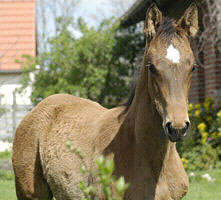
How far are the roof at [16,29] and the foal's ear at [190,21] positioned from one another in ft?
47.4

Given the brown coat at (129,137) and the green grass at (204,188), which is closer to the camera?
the brown coat at (129,137)

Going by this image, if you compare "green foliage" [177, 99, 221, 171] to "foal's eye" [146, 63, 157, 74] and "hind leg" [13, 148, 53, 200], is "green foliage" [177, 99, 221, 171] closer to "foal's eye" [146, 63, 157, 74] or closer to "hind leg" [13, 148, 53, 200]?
"hind leg" [13, 148, 53, 200]

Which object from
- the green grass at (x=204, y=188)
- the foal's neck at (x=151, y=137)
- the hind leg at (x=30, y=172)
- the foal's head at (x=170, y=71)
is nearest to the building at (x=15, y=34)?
the green grass at (x=204, y=188)

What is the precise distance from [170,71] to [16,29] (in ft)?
55.9

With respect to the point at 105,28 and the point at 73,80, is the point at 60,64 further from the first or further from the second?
the point at 105,28

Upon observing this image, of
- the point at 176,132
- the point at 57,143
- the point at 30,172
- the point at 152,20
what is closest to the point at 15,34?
the point at 30,172

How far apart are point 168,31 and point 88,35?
27.3ft

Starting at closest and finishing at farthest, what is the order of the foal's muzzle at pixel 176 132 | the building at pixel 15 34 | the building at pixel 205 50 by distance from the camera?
the foal's muzzle at pixel 176 132
the building at pixel 205 50
the building at pixel 15 34

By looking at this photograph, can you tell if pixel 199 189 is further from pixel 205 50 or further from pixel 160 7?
pixel 160 7

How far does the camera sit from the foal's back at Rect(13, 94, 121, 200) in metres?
3.79

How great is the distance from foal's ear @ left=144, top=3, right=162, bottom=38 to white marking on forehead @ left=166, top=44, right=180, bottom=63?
0.35m

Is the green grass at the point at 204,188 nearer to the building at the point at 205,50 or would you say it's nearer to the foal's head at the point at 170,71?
the building at the point at 205,50

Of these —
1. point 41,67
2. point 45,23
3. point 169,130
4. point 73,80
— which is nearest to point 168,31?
point 169,130

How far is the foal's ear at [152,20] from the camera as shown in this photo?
3.15 meters
